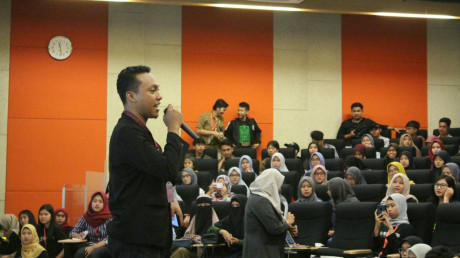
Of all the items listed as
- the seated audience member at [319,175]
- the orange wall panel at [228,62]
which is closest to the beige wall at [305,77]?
the orange wall panel at [228,62]

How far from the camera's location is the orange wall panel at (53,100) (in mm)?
11383

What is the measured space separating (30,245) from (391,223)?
13.6ft

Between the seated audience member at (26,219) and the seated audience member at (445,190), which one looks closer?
the seated audience member at (445,190)

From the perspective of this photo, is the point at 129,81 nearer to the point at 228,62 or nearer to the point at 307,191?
the point at 307,191

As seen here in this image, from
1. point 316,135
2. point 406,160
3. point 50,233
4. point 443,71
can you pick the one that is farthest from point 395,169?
point 443,71

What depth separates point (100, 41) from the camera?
11906mm

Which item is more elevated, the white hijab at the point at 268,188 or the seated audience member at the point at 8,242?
the white hijab at the point at 268,188

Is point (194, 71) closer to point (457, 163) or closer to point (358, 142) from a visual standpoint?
point (358, 142)

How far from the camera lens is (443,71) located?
1327 centimetres

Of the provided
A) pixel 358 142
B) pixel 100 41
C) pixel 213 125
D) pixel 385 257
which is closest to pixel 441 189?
pixel 385 257

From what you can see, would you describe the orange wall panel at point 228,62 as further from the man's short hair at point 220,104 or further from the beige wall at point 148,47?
the man's short hair at point 220,104

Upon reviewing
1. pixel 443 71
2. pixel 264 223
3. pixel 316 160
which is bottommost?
pixel 264 223

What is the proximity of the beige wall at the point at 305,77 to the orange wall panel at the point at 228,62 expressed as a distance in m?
0.19

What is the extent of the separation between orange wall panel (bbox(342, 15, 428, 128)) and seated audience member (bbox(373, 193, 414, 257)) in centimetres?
619
